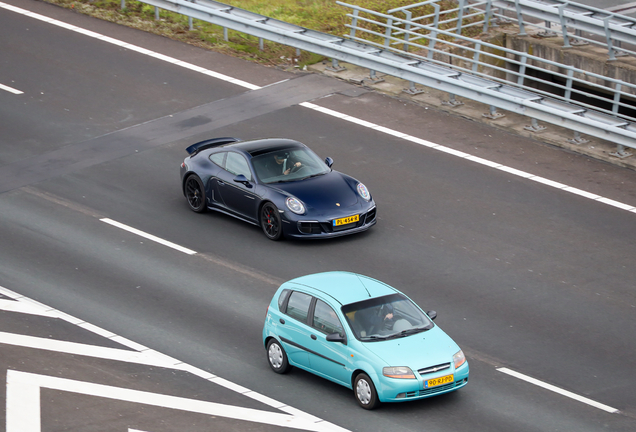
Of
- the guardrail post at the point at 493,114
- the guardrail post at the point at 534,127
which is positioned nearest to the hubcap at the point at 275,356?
the guardrail post at the point at 534,127

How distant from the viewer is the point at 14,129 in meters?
22.0

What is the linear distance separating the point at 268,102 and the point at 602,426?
13368 mm

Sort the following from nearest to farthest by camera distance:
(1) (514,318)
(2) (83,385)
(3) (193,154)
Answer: (2) (83,385), (1) (514,318), (3) (193,154)

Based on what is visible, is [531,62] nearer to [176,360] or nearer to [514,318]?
[514,318]

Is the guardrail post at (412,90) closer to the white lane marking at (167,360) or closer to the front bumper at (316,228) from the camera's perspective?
the front bumper at (316,228)

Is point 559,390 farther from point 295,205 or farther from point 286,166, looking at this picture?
point 286,166

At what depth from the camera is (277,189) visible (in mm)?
17391

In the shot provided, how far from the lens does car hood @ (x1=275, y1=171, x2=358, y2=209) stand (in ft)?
56.3

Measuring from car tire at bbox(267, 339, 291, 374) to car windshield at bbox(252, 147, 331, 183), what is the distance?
4.94 meters

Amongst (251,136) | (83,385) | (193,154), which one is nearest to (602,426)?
(83,385)

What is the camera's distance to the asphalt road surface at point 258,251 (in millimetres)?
12508

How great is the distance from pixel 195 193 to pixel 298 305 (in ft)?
20.4

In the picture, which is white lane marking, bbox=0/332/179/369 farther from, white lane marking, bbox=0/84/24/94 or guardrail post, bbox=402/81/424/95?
guardrail post, bbox=402/81/424/95

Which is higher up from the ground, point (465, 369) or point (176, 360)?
point (465, 369)
